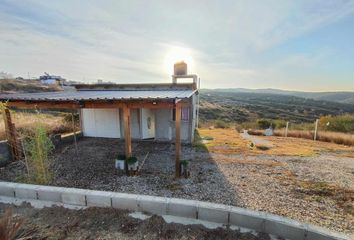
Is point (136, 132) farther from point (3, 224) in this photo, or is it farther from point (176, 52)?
point (3, 224)

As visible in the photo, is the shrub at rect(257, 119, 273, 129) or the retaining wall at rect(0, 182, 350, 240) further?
the shrub at rect(257, 119, 273, 129)

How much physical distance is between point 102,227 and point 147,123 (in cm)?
776

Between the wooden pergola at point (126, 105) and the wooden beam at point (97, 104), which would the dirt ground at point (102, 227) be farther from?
the wooden beam at point (97, 104)

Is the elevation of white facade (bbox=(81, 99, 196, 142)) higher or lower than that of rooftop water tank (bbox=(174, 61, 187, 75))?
lower

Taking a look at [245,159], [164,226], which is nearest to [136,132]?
[245,159]

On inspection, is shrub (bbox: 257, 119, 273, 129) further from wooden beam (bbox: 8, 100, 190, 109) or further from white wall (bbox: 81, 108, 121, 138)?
wooden beam (bbox: 8, 100, 190, 109)

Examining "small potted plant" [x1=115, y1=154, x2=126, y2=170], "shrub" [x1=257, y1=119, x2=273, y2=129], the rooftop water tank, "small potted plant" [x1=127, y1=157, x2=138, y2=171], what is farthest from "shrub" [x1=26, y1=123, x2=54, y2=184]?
"shrub" [x1=257, y1=119, x2=273, y2=129]

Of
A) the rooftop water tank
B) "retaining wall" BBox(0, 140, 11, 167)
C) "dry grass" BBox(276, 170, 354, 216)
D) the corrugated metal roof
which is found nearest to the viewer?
"dry grass" BBox(276, 170, 354, 216)

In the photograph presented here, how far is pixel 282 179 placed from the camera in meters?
5.94

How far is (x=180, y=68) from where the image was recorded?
456 inches

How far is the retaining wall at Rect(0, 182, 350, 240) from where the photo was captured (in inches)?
120

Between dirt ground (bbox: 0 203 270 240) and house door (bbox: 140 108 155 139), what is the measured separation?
7.05 meters

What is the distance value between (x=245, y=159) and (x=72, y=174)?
20.8 feet

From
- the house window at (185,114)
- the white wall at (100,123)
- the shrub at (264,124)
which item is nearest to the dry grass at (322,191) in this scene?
the house window at (185,114)
